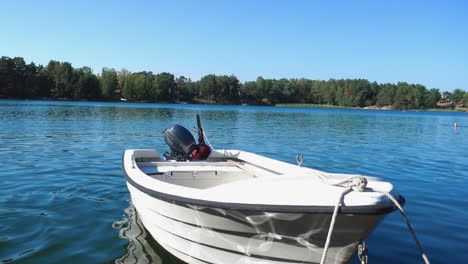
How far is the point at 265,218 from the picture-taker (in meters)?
3.61

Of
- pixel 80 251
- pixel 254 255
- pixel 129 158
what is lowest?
pixel 80 251

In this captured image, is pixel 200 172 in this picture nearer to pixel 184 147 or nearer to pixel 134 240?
pixel 184 147

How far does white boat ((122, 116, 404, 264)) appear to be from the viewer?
11.2 feet

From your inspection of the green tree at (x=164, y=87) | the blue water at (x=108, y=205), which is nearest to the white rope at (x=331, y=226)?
Result: the blue water at (x=108, y=205)

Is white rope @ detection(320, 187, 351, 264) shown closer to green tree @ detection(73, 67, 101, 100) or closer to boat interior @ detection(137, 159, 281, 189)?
boat interior @ detection(137, 159, 281, 189)

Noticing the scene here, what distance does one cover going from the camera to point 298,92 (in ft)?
497

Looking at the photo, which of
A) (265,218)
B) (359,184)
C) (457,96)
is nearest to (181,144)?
(265,218)

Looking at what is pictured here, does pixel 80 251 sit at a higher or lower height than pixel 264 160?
lower

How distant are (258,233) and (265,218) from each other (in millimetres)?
269

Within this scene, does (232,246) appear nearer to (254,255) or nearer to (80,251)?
(254,255)

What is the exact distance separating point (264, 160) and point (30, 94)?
100538 mm

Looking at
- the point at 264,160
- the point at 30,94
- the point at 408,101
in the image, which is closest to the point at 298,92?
the point at 408,101

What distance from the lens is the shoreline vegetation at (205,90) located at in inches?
3649

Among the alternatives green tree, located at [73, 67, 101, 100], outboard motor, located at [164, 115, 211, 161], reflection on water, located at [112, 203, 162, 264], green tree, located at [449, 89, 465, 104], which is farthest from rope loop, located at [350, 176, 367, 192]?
green tree, located at [449, 89, 465, 104]
